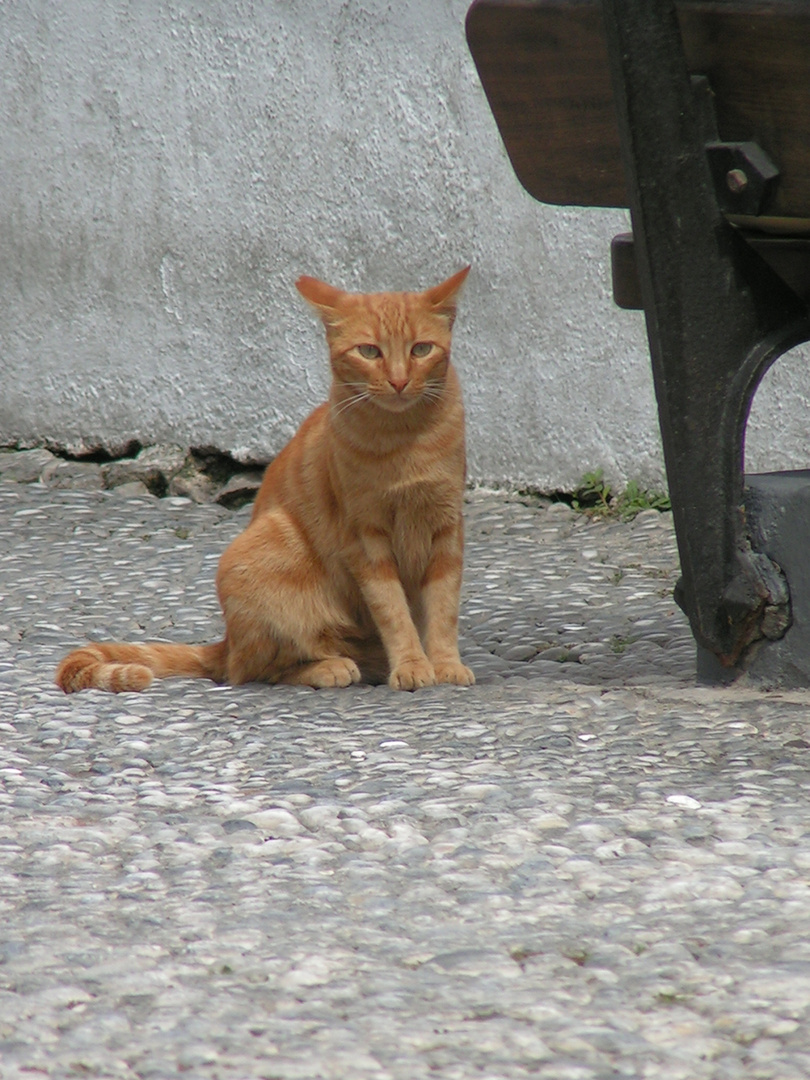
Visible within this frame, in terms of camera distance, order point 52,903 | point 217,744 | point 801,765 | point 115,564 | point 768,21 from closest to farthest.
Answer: point 52,903, point 768,21, point 801,765, point 217,744, point 115,564

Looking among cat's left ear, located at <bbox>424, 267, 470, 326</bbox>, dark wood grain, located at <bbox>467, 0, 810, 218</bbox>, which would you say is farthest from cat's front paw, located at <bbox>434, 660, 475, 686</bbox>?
dark wood grain, located at <bbox>467, 0, 810, 218</bbox>

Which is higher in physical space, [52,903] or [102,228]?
→ [102,228]

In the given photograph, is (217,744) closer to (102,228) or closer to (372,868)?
(372,868)

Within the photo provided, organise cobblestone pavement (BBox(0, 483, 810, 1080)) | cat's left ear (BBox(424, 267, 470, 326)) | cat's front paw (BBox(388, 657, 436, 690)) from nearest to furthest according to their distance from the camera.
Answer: cobblestone pavement (BBox(0, 483, 810, 1080))
cat's front paw (BBox(388, 657, 436, 690))
cat's left ear (BBox(424, 267, 470, 326))

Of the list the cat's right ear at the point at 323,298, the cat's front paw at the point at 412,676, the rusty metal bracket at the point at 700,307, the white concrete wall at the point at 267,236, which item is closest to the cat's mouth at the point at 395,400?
the cat's right ear at the point at 323,298

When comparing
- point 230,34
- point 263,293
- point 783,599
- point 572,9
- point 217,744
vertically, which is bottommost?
point 217,744

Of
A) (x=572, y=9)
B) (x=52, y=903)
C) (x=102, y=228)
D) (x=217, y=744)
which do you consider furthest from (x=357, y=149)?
(x=52, y=903)

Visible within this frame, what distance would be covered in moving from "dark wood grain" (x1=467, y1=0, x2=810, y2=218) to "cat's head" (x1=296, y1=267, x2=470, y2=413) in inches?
25.2

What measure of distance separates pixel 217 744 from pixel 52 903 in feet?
2.99

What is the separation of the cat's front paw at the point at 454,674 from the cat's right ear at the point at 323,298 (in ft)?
3.23

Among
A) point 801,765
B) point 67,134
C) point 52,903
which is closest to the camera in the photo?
point 52,903

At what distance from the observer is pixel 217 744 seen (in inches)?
118

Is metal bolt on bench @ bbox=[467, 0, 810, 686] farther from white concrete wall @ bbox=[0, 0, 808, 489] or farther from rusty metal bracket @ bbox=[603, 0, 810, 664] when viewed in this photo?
white concrete wall @ bbox=[0, 0, 808, 489]

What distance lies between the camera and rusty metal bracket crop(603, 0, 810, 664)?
2.68m
